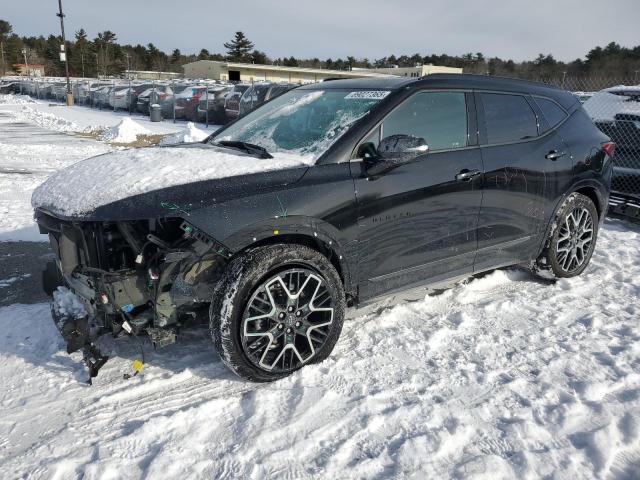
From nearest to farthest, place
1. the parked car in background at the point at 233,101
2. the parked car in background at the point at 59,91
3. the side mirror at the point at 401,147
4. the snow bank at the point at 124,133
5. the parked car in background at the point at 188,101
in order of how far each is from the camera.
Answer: the side mirror at the point at 401,147 < the snow bank at the point at 124,133 < the parked car in background at the point at 233,101 < the parked car in background at the point at 188,101 < the parked car in background at the point at 59,91

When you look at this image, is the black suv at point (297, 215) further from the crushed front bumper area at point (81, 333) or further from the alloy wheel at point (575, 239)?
the alloy wheel at point (575, 239)

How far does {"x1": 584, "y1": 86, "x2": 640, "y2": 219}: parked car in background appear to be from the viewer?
23.2ft

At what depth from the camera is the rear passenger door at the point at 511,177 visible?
3.92 metres

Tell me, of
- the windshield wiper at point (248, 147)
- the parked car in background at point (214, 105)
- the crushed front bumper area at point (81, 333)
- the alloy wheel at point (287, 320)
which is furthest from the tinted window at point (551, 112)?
the parked car in background at point (214, 105)

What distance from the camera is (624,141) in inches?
287

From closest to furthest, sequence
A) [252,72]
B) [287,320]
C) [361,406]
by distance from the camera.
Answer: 1. [361,406]
2. [287,320]
3. [252,72]

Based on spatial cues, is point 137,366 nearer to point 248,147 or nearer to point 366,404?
point 366,404

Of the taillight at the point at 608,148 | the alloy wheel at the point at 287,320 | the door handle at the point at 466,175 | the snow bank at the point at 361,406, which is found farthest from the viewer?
the taillight at the point at 608,148

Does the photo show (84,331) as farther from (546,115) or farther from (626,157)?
(626,157)

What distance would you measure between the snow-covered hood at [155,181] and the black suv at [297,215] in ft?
0.04

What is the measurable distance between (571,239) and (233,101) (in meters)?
15.6

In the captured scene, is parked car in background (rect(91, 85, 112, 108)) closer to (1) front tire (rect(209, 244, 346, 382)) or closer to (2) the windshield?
(2) the windshield

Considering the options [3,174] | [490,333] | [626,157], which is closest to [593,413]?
[490,333]

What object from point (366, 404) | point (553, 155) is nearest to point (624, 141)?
point (553, 155)
